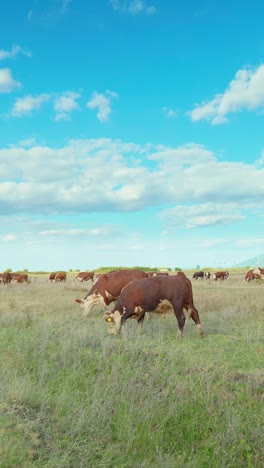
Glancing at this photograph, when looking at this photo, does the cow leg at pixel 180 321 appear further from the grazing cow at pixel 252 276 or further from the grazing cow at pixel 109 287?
the grazing cow at pixel 252 276

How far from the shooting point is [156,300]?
38.1 ft

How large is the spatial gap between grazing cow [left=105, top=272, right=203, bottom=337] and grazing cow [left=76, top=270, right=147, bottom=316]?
3.27 metres

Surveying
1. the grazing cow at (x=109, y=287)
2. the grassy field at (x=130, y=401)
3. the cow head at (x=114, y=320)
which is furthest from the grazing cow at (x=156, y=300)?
the grazing cow at (x=109, y=287)

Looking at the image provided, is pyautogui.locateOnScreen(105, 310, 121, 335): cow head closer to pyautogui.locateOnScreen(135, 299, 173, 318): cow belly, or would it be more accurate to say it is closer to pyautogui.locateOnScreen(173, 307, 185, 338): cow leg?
pyautogui.locateOnScreen(135, 299, 173, 318): cow belly

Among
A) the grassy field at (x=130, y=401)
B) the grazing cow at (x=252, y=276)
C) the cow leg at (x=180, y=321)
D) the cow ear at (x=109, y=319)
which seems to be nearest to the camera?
the grassy field at (x=130, y=401)

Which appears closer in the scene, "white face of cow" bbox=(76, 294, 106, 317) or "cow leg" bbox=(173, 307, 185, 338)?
"cow leg" bbox=(173, 307, 185, 338)

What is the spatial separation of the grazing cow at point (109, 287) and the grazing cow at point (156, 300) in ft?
10.7

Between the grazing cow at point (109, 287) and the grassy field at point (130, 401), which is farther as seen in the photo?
the grazing cow at point (109, 287)

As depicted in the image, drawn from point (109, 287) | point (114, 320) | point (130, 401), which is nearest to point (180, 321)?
point (114, 320)

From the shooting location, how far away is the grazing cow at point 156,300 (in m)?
11.4

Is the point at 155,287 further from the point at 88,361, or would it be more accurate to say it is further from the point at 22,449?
the point at 22,449

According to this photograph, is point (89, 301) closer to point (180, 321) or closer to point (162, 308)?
point (162, 308)

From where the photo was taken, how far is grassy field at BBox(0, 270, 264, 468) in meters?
5.15

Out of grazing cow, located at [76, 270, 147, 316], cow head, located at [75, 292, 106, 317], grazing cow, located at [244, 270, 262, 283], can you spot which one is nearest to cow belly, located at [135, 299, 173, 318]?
grazing cow, located at [76, 270, 147, 316]
